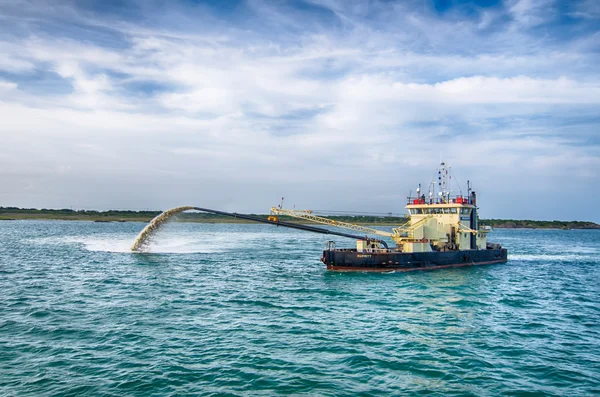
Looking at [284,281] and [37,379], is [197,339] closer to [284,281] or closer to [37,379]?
[37,379]

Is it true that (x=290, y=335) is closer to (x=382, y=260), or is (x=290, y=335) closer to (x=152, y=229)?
(x=382, y=260)

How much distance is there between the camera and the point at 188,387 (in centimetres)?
1437

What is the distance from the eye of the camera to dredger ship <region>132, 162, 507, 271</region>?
43.1 meters

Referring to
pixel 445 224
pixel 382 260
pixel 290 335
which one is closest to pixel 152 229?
pixel 382 260

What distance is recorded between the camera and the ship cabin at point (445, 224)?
4825 centimetres

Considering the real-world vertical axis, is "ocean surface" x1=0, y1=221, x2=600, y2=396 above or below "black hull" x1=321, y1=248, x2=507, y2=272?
below

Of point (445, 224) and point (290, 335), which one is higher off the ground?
point (445, 224)

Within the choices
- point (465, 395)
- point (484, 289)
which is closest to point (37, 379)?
point (465, 395)

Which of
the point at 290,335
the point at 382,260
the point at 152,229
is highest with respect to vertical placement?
the point at 152,229

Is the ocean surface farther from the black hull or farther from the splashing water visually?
the splashing water

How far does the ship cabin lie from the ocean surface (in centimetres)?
902

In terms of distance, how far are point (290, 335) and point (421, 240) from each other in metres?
28.9

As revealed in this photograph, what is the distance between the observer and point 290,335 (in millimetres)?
20625

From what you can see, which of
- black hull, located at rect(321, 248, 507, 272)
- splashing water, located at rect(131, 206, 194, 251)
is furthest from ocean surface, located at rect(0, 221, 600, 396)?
splashing water, located at rect(131, 206, 194, 251)
